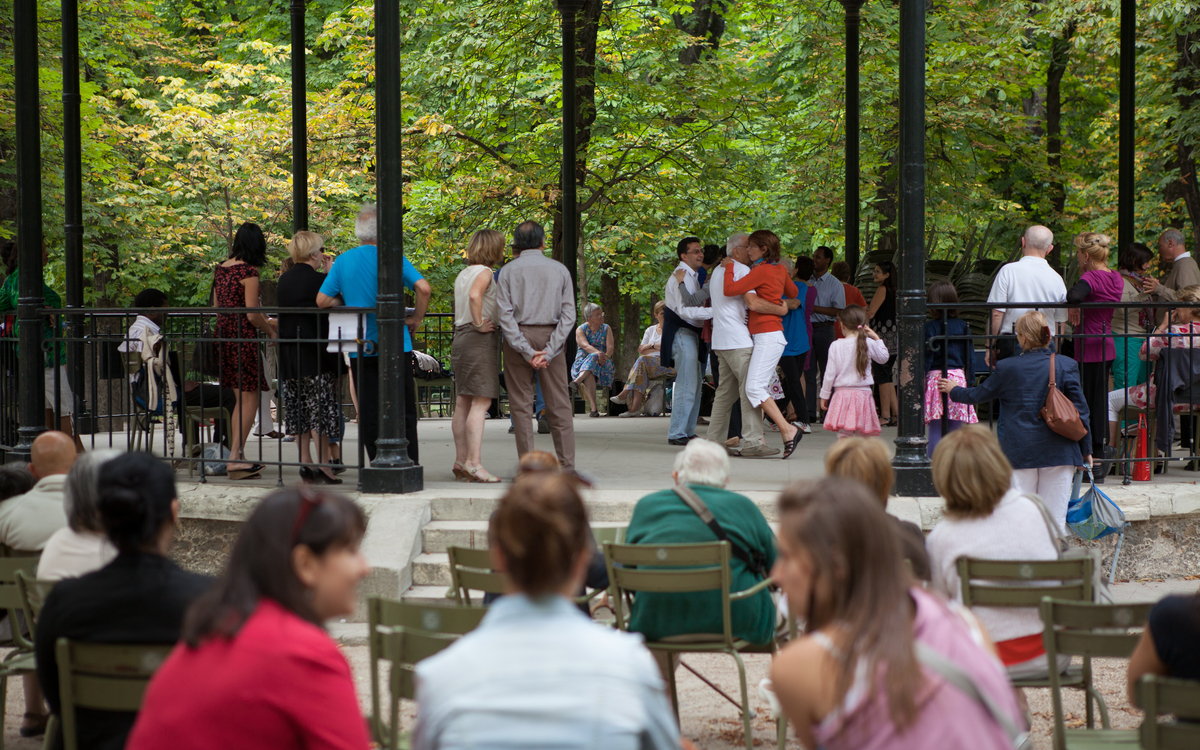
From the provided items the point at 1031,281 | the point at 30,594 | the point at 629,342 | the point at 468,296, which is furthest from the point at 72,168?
the point at 629,342

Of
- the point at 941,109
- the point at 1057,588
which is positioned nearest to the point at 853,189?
the point at 941,109

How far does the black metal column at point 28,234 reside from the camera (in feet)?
27.6

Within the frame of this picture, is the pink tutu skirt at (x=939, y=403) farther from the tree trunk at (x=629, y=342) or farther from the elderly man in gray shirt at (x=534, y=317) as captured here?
the tree trunk at (x=629, y=342)

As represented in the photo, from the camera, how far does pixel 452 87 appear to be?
18328 millimetres

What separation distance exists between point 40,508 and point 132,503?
7.33 ft

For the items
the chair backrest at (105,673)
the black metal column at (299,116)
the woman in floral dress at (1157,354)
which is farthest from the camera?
the black metal column at (299,116)

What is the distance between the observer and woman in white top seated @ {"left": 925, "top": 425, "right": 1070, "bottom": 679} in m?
4.03

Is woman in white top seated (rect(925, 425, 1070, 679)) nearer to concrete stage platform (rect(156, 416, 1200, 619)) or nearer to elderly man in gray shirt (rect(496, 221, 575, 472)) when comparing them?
concrete stage platform (rect(156, 416, 1200, 619))

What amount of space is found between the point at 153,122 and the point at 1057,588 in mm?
20011

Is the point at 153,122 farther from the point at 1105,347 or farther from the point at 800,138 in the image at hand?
the point at 1105,347

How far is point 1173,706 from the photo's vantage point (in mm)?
2740

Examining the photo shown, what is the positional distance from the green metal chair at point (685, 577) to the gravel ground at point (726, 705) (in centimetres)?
53

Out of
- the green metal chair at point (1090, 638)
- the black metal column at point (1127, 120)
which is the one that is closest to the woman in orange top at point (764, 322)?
the black metal column at point (1127, 120)

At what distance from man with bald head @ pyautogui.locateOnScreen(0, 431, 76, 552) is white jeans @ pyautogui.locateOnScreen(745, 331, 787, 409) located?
5.26m
